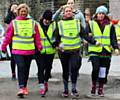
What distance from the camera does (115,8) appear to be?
80.8 feet

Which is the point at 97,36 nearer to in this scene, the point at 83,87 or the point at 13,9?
the point at 83,87

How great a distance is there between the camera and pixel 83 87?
1184cm

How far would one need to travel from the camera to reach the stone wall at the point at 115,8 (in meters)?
24.4

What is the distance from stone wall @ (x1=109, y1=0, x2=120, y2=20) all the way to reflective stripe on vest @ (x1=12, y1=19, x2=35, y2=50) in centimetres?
1416

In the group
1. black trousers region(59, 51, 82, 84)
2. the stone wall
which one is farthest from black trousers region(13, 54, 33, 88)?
the stone wall

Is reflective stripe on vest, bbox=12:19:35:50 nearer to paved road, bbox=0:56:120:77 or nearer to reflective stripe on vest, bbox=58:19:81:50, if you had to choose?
reflective stripe on vest, bbox=58:19:81:50

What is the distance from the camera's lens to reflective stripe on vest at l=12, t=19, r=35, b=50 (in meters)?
10.4

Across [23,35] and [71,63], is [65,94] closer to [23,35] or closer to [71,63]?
[71,63]

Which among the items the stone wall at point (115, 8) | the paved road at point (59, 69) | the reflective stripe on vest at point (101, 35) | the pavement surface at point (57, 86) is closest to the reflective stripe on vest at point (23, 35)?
the pavement surface at point (57, 86)

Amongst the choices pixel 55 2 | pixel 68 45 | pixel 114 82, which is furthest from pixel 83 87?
pixel 55 2

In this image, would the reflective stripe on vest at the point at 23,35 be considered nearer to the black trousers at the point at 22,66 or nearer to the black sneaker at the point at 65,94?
the black trousers at the point at 22,66

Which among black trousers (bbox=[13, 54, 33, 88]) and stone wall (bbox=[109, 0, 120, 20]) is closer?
black trousers (bbox=[13, 54, 33, 88])

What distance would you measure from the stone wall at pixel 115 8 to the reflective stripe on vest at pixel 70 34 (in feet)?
46.1

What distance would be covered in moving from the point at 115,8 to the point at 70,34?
574 inches
